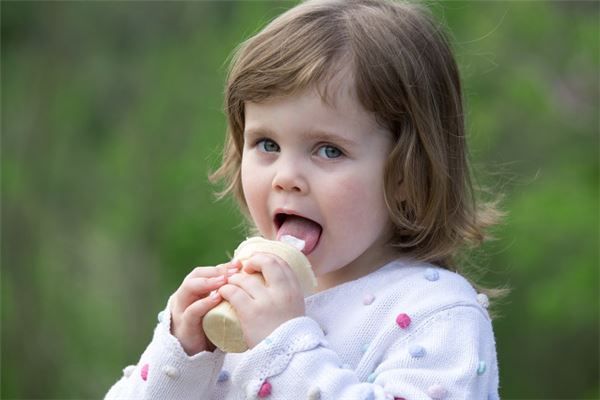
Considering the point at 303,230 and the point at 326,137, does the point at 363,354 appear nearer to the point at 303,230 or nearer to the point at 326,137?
the point at 303,230

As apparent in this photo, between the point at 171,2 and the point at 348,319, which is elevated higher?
the point at 348,319

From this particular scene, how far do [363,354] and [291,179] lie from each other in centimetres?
51

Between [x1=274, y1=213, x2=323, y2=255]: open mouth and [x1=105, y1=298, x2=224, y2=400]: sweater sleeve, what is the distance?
38 cm

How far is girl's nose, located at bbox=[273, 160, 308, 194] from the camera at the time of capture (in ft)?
10.4

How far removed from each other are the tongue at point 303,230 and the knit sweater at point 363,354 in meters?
0.20

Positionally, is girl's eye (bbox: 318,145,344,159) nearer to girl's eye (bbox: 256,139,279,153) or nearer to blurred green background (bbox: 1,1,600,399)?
girl's eye (bbox: 256,139,279,153)

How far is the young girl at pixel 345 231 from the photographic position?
9.86 feet

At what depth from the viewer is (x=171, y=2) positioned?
19375 mm

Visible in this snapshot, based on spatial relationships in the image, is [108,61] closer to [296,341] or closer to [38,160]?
[38,160]

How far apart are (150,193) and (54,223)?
7.16 ft

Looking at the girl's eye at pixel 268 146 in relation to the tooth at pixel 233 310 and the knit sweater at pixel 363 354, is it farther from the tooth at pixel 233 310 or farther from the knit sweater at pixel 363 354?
the knit sweater at pixel 363 354

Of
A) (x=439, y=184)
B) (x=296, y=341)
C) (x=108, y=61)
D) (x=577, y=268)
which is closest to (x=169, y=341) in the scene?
(x=296, y=341)

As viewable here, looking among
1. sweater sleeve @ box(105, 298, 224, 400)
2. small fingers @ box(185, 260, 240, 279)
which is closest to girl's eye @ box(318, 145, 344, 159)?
small fingers @ box(185, 260, 240, 279)

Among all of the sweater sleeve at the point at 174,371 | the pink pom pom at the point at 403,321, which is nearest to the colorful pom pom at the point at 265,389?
the sweater sleeve at the point at 174,371
